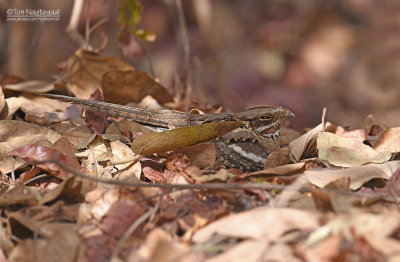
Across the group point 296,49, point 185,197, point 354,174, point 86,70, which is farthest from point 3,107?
point 296,49

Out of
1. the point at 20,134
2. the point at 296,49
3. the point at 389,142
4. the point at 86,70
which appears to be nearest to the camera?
the point at 389,142

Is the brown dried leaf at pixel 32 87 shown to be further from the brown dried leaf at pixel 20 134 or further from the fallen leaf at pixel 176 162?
the fallen leaf at pixel 176 162

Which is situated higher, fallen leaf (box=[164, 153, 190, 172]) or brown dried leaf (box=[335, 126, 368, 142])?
brown dried leaf (box=[335, 126, 368, 142])

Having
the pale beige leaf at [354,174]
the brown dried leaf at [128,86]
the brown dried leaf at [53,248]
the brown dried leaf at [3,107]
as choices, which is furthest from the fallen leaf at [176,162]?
the brown dried leaf at [3,107]

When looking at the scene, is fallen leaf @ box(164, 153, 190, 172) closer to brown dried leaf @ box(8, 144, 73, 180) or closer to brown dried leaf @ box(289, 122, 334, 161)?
brown dried leaf @ box(8, 144, 73, 180)

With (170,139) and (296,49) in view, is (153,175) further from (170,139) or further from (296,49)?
(296,49)

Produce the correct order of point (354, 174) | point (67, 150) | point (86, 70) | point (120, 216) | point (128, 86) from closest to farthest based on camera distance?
1. point (120, 216)
2. point (354, 174)
3. point (67, 150)
4. point (128, 86)
5. point (86, 70)

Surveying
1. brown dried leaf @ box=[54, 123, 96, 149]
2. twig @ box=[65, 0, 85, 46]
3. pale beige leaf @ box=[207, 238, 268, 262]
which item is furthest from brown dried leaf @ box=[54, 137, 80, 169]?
twig @ box=[65, 0, 85, 46]
